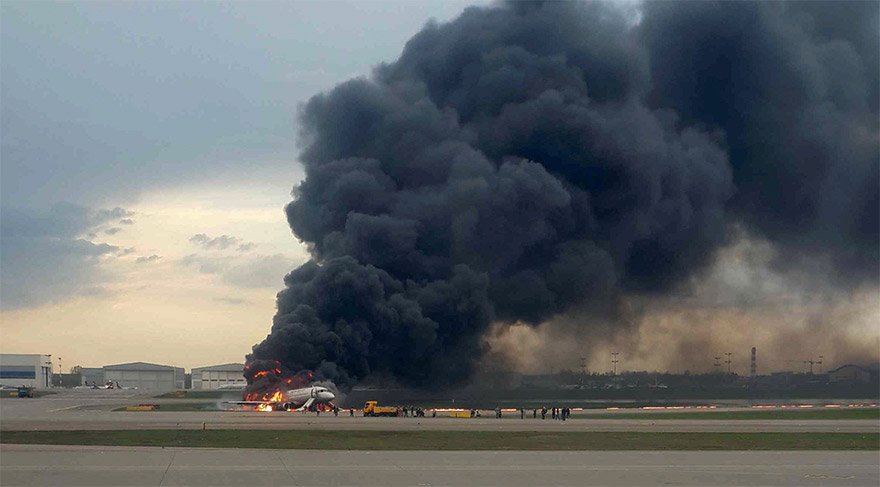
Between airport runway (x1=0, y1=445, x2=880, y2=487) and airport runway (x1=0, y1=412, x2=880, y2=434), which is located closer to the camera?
airport runway (x1=0, y1=445, x2=880, y2=487)

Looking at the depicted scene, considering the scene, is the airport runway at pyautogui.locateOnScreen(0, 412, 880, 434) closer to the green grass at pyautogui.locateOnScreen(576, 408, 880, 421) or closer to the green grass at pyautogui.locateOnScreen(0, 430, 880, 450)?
the green grass at pyautogui.locateOnScreen(0, 430, 880, 450)

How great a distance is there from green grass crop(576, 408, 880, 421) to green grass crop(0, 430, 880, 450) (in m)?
18.7

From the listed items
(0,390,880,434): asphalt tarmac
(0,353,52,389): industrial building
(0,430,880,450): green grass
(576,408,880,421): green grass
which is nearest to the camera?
(0,430,880,450): green grass

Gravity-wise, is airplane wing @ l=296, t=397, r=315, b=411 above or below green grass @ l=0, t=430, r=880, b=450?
below

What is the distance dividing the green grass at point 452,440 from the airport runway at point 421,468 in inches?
133

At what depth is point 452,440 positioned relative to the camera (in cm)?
4619

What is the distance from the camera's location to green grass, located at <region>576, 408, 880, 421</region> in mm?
70812

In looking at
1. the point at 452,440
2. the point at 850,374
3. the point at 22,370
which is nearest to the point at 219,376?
the point at 22,370

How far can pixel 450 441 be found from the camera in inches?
1794

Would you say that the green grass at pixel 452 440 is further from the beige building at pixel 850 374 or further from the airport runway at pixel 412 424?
the beige building at pixel 850 374

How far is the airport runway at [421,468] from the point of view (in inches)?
1137

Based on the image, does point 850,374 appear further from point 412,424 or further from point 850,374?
point 412,424

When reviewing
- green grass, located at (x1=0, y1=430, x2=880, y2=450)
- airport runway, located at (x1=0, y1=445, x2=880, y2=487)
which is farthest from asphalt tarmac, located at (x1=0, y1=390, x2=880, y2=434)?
airport runway, located at (x1=0, y1=445, x2=880, y2=487)

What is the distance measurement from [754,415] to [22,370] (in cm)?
14888
